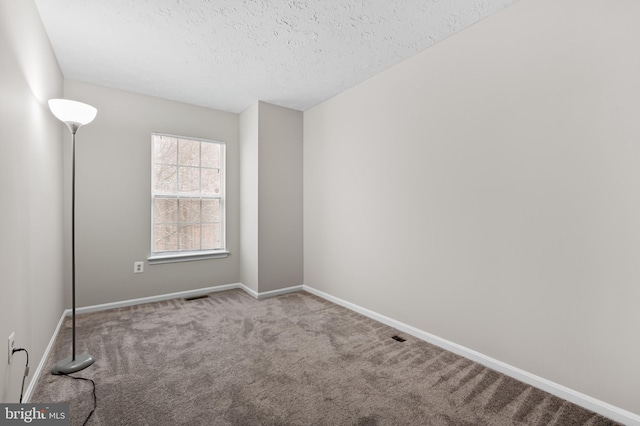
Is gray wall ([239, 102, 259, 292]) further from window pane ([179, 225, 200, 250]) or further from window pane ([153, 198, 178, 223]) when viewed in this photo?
window pane ([153, 198, 178, 223])

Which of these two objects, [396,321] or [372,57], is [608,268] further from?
[372,57]

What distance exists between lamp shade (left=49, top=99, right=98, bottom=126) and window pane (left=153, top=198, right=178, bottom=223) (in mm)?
1810

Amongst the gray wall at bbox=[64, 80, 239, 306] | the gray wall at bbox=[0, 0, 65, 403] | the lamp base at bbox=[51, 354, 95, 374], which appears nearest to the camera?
the gray wall at bbox=[0, 0, 65, 403]

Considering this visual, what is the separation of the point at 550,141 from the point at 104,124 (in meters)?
4.25

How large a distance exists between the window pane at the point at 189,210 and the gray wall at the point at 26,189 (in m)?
1.36

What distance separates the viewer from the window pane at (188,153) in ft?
13.0

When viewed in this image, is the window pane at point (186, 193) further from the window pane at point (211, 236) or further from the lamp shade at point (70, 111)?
the lamp shade at point (70, 111)

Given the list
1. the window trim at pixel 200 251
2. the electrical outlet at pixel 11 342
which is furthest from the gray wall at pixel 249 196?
the electrical outlet at pixel 11 342

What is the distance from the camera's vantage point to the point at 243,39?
100.0 inches

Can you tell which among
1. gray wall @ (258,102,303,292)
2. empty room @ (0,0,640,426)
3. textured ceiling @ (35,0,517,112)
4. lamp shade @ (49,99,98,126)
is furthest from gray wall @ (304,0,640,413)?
lamp shade @ (49,99,98,126)

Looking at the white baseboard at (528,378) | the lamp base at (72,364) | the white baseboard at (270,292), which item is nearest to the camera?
the white baseboard at (528,378)

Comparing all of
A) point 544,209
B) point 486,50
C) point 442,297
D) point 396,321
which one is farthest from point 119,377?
point 486,50

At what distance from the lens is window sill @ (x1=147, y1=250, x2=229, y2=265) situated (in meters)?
3.75

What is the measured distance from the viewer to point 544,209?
195 cm
